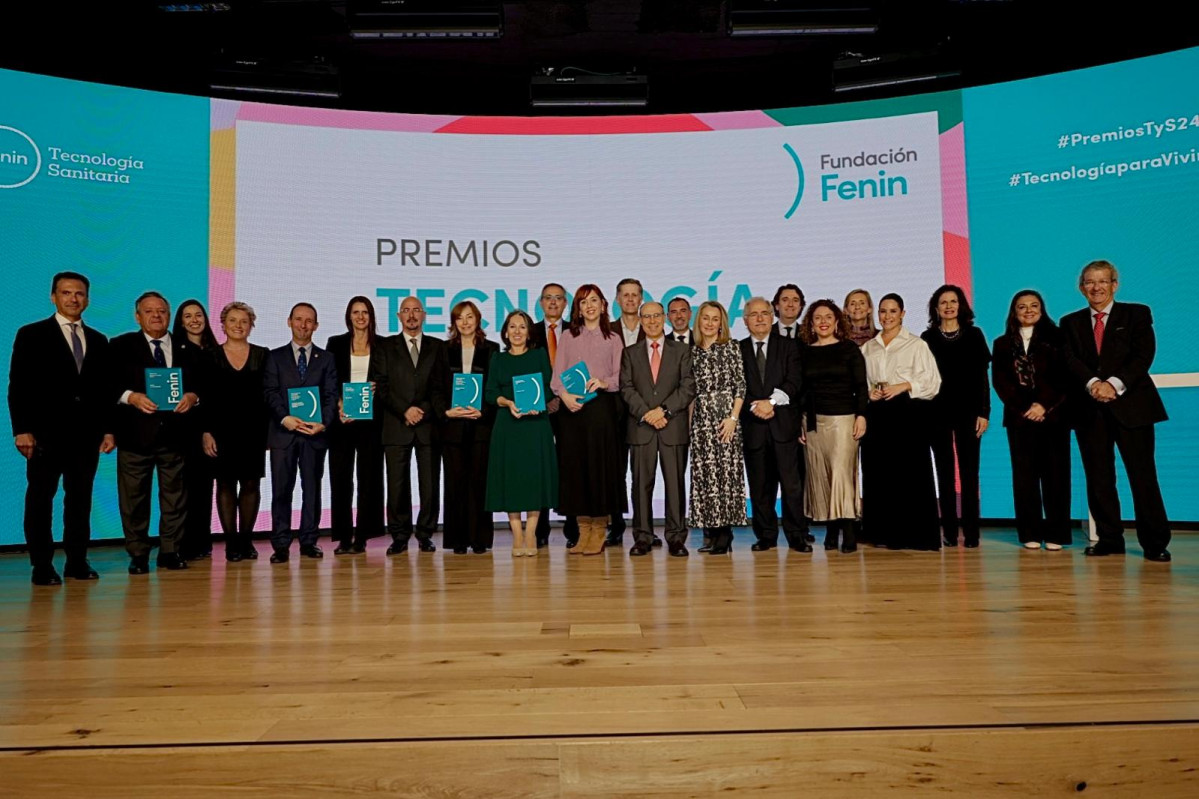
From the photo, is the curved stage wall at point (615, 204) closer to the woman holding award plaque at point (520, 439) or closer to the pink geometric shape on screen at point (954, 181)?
the pink geometric shape on screen at point (954, 181)

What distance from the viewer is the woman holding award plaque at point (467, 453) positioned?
492cm

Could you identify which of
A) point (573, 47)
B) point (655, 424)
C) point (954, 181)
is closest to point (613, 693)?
point (655, 424)

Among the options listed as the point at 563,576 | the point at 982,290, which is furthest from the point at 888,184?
the point at 563,576

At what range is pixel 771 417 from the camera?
4.71 meters

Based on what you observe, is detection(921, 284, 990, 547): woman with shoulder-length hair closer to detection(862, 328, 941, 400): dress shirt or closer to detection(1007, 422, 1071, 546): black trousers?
detection(862, 328, 941, 400): dress shirt

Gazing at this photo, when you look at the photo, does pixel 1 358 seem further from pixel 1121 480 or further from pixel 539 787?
pixel 1121 480

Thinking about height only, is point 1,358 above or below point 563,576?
above

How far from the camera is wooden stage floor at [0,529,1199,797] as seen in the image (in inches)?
61.9

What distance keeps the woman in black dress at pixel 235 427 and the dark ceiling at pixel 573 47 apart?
2.39 metres

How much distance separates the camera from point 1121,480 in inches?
223

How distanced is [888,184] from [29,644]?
6.03 meters

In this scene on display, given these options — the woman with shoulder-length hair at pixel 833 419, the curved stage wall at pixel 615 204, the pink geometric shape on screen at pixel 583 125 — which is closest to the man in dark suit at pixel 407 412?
the curved stage wall at pixel 615 204

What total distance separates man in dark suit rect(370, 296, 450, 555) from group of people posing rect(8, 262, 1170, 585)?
0.04 ft

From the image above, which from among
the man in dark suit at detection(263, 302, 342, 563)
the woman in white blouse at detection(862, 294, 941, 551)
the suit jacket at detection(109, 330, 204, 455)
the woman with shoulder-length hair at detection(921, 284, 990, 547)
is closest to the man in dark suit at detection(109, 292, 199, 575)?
the suit jacket at detection(109, 330, 204, 455)
